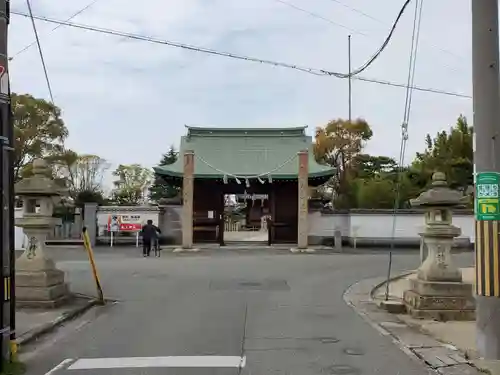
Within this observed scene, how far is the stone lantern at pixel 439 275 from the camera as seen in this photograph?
36.9 ft

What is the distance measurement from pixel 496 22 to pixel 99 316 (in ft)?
27.9

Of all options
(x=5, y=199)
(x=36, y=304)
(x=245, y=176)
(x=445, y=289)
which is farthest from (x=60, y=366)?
(x=245, y=176)

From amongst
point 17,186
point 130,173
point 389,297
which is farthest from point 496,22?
point 130,173

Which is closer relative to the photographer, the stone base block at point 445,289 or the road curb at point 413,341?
the road curb at point 413,341

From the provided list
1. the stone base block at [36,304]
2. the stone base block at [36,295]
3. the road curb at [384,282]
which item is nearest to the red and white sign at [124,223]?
the road curb at [384,282]

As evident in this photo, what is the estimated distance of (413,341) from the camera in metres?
9.14

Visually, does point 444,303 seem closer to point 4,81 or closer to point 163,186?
point 4,81

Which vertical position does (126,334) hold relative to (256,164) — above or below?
below

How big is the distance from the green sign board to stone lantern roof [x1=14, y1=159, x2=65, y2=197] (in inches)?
342

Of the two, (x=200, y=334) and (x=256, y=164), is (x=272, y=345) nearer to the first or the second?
(x=200, y=334)

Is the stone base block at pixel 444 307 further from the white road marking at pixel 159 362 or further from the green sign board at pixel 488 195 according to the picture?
the white road marking at pixel 159 362

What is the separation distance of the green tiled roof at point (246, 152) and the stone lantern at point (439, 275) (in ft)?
69.3

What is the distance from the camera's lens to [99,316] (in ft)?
38.5

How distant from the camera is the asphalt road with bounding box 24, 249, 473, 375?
24.9 ft
